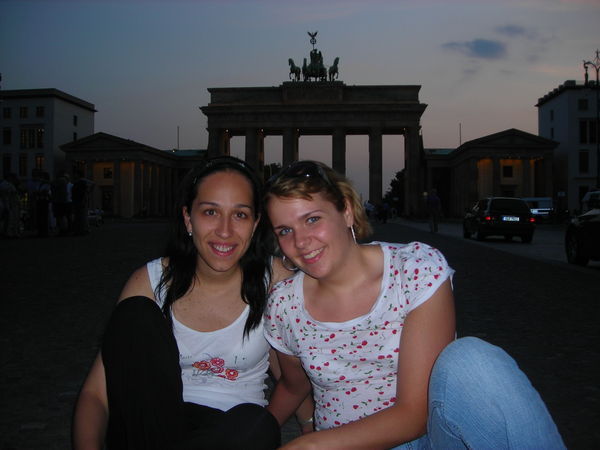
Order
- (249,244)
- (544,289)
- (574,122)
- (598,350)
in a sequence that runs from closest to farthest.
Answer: (249,244) < (598,350) < (544,289) < (574,122)

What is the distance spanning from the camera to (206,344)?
7.82 feet

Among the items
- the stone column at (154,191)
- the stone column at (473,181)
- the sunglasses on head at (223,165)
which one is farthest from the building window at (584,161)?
the sunglasses on head at (223,165)

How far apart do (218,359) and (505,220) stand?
1864 centimetres

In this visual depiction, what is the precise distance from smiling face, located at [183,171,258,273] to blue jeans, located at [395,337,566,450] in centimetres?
101

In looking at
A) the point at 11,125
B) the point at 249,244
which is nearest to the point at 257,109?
the point at 11,125

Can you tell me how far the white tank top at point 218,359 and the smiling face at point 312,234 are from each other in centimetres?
45

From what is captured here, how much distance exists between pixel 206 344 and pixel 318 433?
67cm

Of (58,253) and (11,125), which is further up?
(11,125)

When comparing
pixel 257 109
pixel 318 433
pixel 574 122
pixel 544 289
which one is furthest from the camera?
pixel 574 122

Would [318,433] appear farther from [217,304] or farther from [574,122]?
[574,122]

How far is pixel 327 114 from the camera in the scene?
2205 inches

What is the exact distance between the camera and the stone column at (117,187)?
2304 inches

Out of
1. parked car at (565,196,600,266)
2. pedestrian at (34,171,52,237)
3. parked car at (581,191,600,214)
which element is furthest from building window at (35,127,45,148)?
parked car at (565,196,600,266)

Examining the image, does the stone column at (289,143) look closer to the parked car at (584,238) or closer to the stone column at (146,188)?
the stone column at (146,188)
